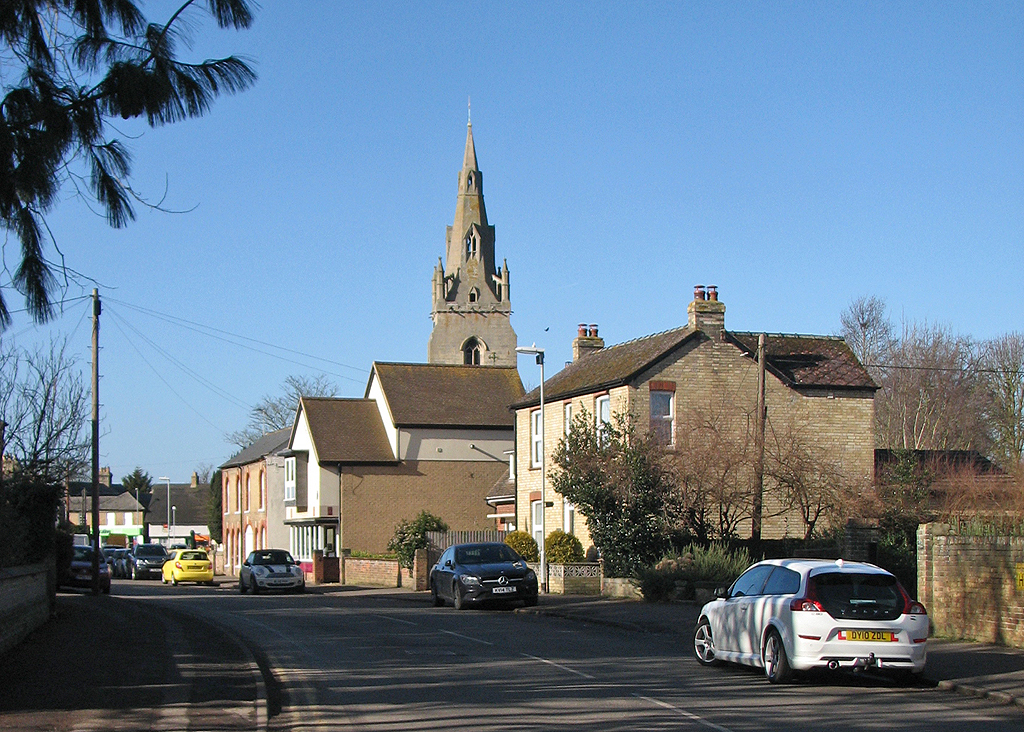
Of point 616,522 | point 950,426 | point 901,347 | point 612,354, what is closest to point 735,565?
point 616,522

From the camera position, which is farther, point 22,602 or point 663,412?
point 663,412

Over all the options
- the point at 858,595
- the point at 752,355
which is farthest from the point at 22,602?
the point at 752,355

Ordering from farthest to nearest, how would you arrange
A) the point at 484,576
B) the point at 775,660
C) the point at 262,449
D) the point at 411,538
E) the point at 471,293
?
the point at 471,293, the point at 262,449, the point at 411,538, the point at 484,576, the point at 775,660

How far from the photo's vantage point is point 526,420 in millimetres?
42688

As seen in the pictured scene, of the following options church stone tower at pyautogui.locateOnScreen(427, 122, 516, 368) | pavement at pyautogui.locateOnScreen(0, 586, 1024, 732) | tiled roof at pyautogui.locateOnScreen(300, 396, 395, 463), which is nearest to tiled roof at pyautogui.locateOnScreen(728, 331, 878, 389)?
pavement at pyautogui.locateOnScreen(0, 586, 1024, 732)

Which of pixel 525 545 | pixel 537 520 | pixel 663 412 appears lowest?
pixel 525 545

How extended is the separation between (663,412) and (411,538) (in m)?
11.7

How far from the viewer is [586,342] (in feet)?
146

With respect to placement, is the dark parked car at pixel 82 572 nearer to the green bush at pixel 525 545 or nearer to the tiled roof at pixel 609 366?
the green bush at pixel 525 545

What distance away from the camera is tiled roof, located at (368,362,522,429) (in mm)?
53438

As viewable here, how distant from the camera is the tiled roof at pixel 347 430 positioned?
52594 mm

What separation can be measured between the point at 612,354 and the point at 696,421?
708 cm

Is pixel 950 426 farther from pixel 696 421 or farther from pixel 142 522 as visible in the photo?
pixel 142 522

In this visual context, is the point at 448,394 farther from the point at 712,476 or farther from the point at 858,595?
the point at 858,595
